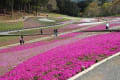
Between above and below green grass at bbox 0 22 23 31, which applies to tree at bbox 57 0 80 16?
above

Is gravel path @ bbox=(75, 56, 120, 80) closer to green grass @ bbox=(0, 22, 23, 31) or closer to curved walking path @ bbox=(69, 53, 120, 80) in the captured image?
curved walking path @ bbox=(69, 53, 120, 80)

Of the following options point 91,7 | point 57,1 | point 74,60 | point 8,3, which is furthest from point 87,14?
point 74,60

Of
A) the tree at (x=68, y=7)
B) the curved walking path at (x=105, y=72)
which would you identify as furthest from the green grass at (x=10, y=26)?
the tree at (x=68, y=7)

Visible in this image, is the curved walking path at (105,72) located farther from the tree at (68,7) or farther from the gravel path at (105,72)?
the tree at (68,7)

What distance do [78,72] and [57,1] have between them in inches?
4868

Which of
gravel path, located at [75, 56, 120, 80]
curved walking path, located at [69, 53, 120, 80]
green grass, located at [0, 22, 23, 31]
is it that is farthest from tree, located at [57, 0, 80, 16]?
gravel path, located at [75, 56, 120, 80]

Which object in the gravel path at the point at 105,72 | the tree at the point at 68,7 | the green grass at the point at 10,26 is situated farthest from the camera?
the tree at the point at 68,7

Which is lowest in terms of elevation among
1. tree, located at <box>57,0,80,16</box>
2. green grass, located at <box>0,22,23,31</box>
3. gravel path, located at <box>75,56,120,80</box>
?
green grass, located at <box>0,22,23,31</box>

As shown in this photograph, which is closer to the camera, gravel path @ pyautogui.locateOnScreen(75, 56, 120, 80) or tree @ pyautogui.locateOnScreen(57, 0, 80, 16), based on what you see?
gravel path @ pyautogui.locateOnScreen(75, 56, 120, 80)

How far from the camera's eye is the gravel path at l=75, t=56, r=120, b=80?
24.5ft

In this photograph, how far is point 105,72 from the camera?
8.04 meters

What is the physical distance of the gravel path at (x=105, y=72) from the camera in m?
7.45

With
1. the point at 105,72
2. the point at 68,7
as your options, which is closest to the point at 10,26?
the point at 105,72

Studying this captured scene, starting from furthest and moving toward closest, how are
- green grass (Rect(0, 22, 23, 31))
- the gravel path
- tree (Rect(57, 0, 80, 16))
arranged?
1. tree (Rect(57, 0, 80, 16))
2. green grass (Rect(0, 22, 23, 31))
3. the gravel path
